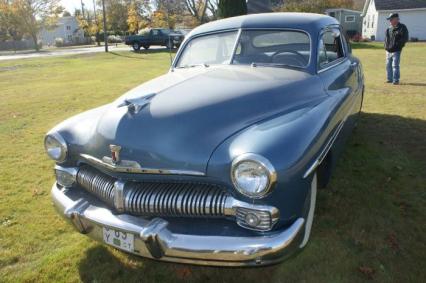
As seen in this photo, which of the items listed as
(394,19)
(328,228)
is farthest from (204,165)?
(394,19)

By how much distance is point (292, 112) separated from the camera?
3.00 m

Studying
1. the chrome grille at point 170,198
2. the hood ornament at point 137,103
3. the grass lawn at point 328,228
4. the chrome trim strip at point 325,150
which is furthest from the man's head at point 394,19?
the chrome grille at point 170,198

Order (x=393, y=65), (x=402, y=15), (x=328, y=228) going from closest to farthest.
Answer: (x=328, y=228), (x=393, y=65), (x=402, y=15)

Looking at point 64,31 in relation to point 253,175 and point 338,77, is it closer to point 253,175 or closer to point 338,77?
point 338,77

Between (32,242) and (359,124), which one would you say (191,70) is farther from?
(359,124)

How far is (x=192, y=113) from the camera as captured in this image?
273cm

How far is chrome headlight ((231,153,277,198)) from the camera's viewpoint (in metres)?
2.23

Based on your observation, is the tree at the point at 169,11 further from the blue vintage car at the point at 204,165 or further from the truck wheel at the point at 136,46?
the blue vintage car at the point at 204,165

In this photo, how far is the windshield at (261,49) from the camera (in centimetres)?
382

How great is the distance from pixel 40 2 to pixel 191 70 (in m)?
53.2

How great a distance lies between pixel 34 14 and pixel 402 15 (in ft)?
138

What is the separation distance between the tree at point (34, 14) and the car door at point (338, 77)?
49240mm

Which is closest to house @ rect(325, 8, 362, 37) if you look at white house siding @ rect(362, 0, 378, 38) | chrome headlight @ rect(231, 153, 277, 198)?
white house siding @ rect(362, 0, 378, 38)

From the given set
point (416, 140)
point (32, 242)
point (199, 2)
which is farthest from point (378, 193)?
point (199, 2)
